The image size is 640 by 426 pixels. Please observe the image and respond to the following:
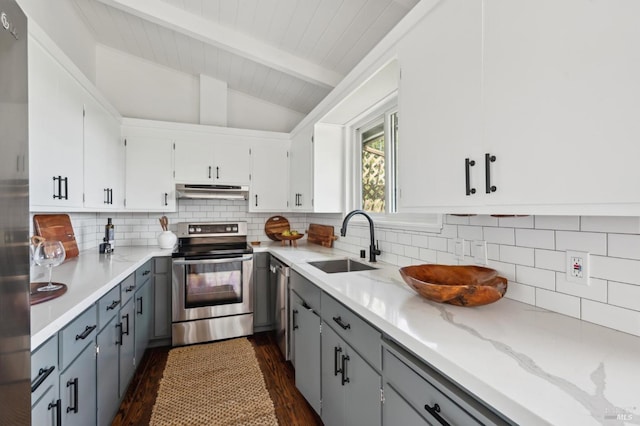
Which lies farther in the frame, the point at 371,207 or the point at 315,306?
the point at 371,207

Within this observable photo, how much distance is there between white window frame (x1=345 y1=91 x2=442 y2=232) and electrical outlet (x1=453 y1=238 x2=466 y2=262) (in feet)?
0.50

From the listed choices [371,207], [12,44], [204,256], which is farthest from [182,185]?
[12,44]

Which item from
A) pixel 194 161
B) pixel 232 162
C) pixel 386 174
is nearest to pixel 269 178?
pixel 232 162

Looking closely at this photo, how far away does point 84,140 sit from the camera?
2121mm

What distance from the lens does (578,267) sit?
39.9 inches

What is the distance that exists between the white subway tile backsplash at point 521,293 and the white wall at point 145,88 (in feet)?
11.5

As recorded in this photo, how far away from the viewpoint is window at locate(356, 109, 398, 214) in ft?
7.49

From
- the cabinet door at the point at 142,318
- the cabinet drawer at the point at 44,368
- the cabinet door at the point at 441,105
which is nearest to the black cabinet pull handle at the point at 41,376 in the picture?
the cabinet drawer at the point at 44,368

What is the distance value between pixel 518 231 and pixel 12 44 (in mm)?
1678

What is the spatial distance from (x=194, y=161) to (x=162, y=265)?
112 cm

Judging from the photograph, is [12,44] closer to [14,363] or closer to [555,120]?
[14,363]

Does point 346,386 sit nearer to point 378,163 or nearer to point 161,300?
point 378,163

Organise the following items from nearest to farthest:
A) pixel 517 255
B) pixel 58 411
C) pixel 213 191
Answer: pixel 58 411 < pixel 517 255 < pixel 213 191

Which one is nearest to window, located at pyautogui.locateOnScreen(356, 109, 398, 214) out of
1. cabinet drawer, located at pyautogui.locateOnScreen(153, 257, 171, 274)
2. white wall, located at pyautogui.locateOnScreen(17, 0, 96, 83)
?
cabinet drawer, located at pyautogui.locateOnScreen(153, 257, 171, 274)
